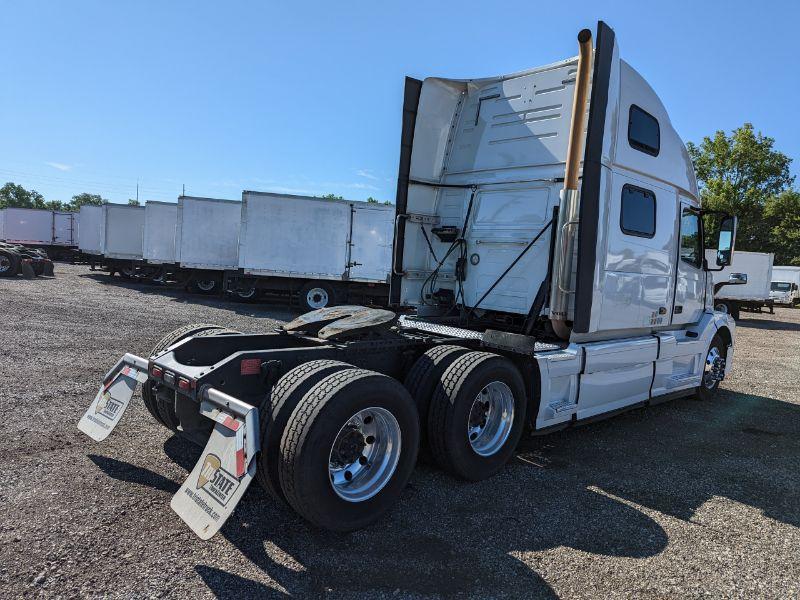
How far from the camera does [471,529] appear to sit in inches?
135

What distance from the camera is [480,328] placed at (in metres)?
6.00

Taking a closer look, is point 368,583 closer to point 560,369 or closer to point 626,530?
point 626,530

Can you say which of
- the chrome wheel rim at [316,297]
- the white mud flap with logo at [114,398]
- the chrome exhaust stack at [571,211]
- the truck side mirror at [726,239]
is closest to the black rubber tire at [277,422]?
the white mud flap with logo at [114,398]

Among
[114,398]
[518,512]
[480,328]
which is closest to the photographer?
[518,512]

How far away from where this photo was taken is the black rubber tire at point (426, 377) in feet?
13.8

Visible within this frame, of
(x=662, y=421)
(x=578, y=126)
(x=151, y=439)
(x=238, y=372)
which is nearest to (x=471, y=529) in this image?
(x=238, y=372)

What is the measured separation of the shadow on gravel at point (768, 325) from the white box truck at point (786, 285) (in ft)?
34.1

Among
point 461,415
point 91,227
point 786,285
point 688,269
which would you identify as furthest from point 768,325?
point 91,227

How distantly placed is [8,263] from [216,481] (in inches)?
966

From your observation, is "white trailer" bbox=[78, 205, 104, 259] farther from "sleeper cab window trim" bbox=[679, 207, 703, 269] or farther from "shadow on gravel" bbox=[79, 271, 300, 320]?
"sleeper cab window trim" bbox=[679, 207, 703, 269]

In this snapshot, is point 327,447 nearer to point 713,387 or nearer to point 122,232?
point 713,387

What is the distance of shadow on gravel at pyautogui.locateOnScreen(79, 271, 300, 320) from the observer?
1578cm

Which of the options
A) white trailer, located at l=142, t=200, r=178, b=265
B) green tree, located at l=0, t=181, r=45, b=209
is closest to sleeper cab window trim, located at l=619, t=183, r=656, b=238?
white trailer, located at l=142, t=200, r=178, b=265

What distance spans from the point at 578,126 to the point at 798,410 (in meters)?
5.55
